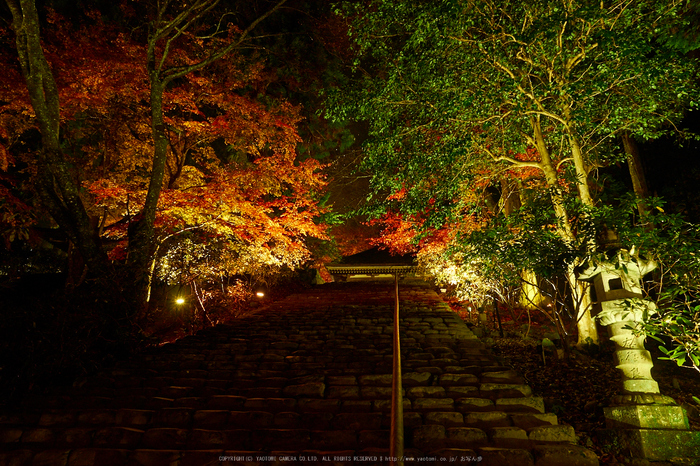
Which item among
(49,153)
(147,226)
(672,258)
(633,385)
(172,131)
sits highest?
(172,131)

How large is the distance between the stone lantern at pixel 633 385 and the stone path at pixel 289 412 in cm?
87

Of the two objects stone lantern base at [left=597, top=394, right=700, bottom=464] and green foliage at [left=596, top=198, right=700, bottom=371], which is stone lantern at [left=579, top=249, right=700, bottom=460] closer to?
stone lantern base at [left=597, top=394, right=700, bottom=464]

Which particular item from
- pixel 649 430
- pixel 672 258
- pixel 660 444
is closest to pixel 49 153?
pixel 649 430

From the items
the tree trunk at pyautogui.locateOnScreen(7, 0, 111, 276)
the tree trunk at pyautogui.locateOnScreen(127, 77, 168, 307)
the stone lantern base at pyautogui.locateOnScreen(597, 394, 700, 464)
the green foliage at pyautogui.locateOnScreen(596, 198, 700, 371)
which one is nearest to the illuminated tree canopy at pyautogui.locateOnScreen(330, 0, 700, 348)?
the green foliage at pyautogui.locateOnScreen(596, 198, 700, 371)

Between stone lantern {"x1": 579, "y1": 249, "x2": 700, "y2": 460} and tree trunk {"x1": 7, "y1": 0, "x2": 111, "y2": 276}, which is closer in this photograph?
stone lantern {"x1": 579, "y1": 249, "x2": 700, "y2": 460}

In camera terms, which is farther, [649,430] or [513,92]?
[513,92]

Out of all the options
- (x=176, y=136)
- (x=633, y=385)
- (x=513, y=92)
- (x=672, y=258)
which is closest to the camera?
(x=633, y=385)

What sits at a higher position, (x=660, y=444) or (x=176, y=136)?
(x=176, y=136)

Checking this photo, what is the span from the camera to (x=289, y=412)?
4.47 meters

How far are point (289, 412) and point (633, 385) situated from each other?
411 cm

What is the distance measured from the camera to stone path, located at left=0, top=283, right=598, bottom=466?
3.73 metres

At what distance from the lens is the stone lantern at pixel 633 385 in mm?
4160

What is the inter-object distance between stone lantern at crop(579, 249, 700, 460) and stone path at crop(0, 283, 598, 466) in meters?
0.87

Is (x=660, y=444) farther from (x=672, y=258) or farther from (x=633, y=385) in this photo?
(x=672, y=258)
